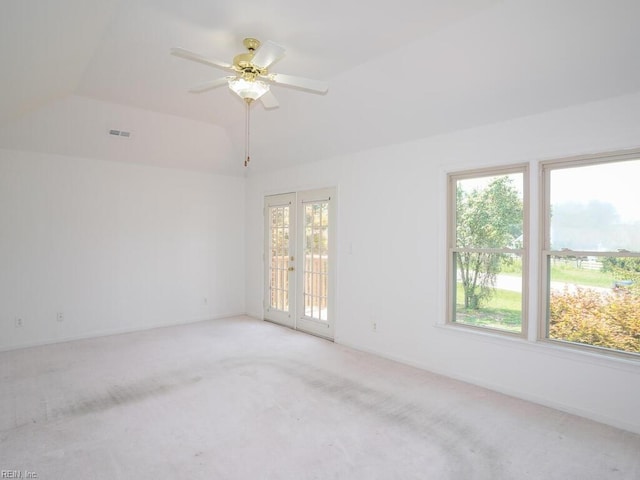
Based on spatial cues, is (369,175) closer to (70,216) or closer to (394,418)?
(394,418)

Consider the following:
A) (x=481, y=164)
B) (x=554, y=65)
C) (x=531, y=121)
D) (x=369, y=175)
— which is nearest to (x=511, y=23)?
(x=554, y=65)

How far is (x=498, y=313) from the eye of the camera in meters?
3.49

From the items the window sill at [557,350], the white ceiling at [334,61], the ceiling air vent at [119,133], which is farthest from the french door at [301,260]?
the ceiling air vent at [119,133]

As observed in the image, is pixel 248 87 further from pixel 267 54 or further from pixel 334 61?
pixel 334 61

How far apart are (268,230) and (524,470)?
15.4 feet

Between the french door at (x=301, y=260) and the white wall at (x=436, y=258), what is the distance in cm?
22

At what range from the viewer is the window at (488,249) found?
3.37 meters

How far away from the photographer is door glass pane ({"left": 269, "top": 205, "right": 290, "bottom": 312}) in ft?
18.9

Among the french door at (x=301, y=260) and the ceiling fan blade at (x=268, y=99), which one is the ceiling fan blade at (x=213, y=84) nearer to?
the ceiling fan blade at (x=268, y=99)

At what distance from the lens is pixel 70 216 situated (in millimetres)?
4855

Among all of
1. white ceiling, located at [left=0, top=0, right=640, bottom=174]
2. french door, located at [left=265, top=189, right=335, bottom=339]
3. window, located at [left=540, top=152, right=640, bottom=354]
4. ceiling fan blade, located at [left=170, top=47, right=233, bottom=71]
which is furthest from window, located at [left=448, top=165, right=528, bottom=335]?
ceiling fan blade, located at [left=170, top=47, right=233, bottom=71]

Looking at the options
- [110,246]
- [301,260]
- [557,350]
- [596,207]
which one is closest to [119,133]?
[110,246]

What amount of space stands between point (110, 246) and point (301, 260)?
2710mm

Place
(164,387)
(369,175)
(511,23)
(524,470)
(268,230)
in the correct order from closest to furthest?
(524,470), (511,23), (164,387), (369,175), (268,230)
